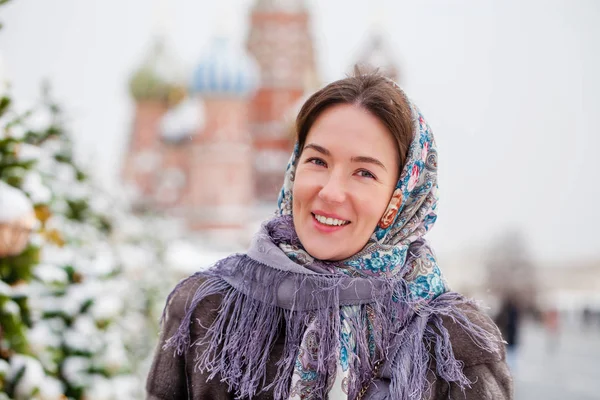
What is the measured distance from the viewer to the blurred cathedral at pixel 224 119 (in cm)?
2489

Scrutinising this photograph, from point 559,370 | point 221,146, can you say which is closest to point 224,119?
point 221,146

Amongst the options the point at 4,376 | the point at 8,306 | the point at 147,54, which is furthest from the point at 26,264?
the point at 147,54

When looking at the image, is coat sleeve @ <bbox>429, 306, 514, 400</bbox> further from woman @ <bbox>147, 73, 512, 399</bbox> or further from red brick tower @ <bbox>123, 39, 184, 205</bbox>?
red brick tower @ <bbox>123, 39, 184, 205</bbox>

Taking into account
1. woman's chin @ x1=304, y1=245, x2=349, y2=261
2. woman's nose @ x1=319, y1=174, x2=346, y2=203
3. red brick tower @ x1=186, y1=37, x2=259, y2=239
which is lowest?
woman's chin @ x1=304, y1=245, x2=349, y2=261

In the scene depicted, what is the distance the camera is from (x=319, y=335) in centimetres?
199

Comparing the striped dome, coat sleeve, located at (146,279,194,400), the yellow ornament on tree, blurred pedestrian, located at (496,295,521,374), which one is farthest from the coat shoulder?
the striped dome

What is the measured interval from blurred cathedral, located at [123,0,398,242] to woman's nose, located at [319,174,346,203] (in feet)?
73.9

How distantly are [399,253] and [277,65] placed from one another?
27435mm

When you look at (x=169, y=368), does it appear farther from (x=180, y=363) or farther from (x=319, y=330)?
(x=319, y=330)

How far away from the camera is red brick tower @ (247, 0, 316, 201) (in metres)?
28.5

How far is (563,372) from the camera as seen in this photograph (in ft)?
43.3

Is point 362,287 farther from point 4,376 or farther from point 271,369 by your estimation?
point 4,376

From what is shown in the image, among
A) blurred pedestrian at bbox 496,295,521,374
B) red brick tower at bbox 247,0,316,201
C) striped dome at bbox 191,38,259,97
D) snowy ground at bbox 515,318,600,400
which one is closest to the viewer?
blurred pedestrian at bbox 496,295,521,374

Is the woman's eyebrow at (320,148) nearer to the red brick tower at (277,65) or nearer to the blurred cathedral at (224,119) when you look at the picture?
the blurred cathedral at (224,119)
